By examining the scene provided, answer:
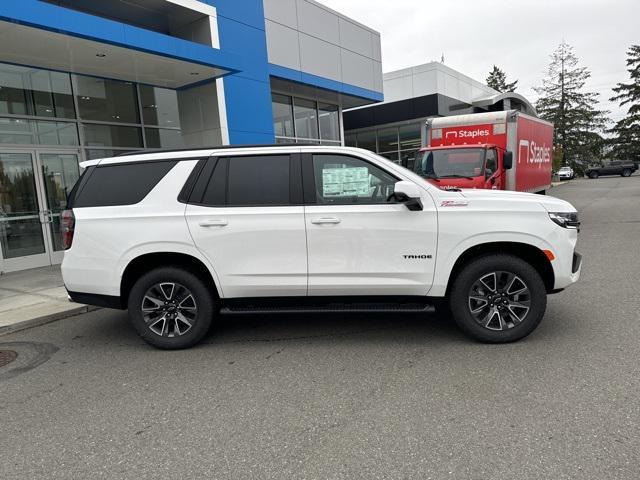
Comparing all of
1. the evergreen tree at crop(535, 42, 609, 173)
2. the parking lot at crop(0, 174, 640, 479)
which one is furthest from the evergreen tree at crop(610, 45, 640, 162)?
the parking lot at crop(0, 174, 640, 479)

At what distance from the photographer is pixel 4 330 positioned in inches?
228

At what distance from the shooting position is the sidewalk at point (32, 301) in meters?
6.08

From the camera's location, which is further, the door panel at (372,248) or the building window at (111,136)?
the building window at (111,136)

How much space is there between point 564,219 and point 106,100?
10.6m

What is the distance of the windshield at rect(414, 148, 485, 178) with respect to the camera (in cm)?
997

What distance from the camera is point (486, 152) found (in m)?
10.2

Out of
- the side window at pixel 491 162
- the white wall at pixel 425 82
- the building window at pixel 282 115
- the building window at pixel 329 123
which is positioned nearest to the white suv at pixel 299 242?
the side window at pixel 491 162

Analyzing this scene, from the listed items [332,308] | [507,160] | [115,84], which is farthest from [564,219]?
[115,84]

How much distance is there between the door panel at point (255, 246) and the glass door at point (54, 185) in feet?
24.5

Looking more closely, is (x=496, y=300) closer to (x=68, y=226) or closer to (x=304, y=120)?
(x=68, y=226)

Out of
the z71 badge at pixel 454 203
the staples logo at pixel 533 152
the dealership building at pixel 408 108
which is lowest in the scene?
the z71 badge at pixel 454 203

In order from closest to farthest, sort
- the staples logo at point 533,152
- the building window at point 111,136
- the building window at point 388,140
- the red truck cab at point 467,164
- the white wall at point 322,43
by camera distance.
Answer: the red truck cab at point 467,164 < the building window at point 111,136 < the staples logo at point 533,152 < the white wall at point 322,43 < the building window at point 388,140

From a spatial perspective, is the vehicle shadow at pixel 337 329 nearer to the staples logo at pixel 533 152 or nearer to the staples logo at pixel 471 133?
the staples logo at pixel 471 133

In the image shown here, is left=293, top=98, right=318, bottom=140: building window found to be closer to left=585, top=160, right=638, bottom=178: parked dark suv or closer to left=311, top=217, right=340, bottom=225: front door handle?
left=311, top=217, right=340, bottom=225: front door handle
